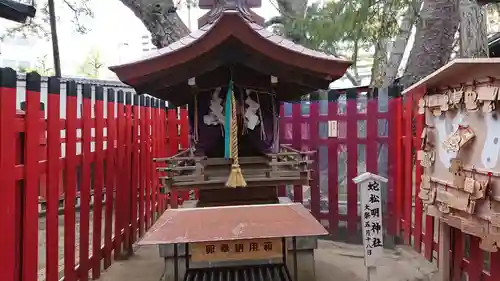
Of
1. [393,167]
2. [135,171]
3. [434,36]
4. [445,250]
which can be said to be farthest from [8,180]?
[434,36]

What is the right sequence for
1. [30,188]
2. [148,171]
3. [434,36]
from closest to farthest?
1. [30,188]
2. [434,36]
3. [148,171]

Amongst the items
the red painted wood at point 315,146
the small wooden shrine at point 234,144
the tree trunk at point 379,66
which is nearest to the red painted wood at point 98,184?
the small wooden shrine at point 234,144

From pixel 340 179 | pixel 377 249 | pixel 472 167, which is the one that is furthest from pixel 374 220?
pixel 340 179

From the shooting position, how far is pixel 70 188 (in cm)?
467

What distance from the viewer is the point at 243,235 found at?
11.3 feet

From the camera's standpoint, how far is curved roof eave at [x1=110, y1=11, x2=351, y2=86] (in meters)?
4.21

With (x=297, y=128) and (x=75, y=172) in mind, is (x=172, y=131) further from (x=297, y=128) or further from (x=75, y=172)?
(x=75, y=172)

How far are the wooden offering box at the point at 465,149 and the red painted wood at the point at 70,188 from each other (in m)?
3.50

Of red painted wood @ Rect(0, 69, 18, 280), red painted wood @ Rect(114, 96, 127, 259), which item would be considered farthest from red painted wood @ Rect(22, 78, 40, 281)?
red painted wood @ Rect(114, 96, 127, 259)

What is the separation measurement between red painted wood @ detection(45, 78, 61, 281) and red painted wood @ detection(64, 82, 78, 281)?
0.91 ft

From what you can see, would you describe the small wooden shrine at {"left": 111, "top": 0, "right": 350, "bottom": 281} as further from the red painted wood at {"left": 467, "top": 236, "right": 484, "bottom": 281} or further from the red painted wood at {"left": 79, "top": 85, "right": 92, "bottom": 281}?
the red painted wood at {"left": 467, "top": 236, "right": 484, "bottom": 281}

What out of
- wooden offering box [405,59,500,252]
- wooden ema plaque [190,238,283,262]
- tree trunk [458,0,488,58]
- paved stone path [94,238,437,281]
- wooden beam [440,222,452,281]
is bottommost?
paved stone path [94,238,437,281]

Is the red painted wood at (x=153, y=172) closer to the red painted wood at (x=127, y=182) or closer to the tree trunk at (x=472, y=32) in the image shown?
the red painted wood at (x=127, y=182)

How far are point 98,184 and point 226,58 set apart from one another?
2262mm
